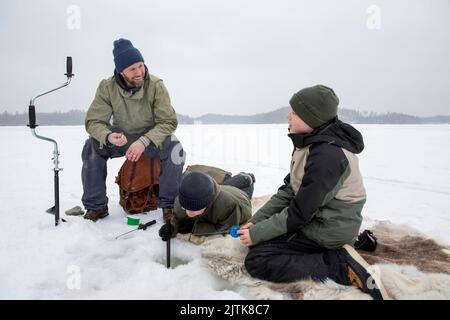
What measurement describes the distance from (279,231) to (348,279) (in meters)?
0.55

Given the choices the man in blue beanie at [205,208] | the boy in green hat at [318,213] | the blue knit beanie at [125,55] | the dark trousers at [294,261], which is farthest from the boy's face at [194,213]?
the blue knit beanie at [125,55]

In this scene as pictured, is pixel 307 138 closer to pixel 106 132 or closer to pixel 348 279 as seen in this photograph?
pixel 348 279

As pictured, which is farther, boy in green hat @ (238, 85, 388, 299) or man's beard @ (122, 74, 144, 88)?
man's beard @ (122, 74, 144, 88)

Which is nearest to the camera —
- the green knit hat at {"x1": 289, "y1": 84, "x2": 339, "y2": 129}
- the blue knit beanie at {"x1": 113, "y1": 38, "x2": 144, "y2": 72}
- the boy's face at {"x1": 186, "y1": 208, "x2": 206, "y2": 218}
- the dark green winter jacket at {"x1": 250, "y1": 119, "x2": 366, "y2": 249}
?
the dark green winter jacket at {"x1": 250, "y1": 119, "x2": 366, "y2": 249}

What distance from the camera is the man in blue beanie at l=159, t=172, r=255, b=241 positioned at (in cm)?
274

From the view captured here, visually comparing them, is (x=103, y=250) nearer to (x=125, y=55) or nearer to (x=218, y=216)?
(x=218, y=216)

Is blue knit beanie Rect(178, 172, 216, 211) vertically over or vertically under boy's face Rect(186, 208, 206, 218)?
over

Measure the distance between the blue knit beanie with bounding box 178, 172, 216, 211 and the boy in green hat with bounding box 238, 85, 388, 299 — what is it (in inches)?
17.8

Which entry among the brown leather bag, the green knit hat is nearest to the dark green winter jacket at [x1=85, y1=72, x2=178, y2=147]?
the brown leather bag

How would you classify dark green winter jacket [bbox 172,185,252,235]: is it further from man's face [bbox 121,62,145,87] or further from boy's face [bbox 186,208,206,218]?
man's face [bbox 121,62,145,87]

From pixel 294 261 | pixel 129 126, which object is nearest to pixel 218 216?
pixel 294 261

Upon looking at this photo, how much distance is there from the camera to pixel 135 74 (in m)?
3.41
